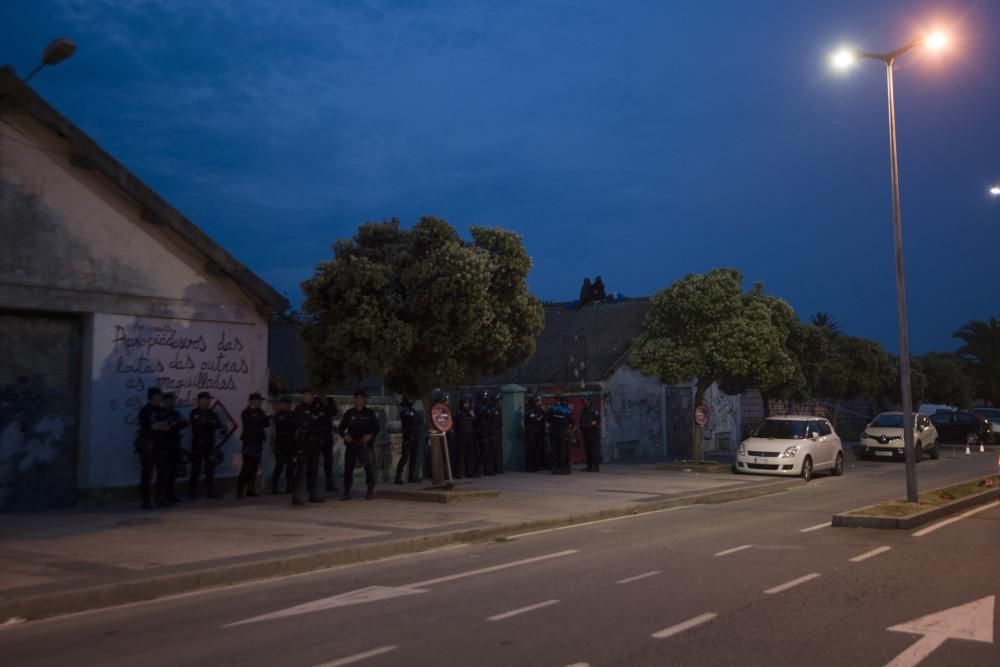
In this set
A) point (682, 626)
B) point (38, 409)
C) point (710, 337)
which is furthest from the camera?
point (710, 337)

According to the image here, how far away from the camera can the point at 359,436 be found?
16094 mm

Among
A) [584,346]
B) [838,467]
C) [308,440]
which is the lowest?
[838,467]

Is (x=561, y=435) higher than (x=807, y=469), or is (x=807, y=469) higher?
(x=561, y=435)

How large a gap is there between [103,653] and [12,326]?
924cm

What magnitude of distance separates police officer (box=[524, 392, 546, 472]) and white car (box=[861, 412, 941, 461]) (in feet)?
42.3

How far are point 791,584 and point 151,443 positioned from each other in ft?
32.3

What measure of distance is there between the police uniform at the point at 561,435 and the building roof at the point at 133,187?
27.9ft

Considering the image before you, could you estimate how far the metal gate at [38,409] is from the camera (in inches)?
552

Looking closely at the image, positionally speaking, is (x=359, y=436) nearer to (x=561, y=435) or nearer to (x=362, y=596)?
(x=362, y=596)

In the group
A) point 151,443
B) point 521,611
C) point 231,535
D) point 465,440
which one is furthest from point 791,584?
point 465,440

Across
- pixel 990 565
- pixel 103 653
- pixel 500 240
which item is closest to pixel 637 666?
pixel 103 653

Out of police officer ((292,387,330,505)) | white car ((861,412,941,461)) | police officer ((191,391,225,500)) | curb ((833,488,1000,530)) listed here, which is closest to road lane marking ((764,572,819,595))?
curb ((833,488,1000,530))

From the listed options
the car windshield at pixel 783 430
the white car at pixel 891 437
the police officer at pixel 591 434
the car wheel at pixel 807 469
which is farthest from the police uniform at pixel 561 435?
the white car at pixel 891 437

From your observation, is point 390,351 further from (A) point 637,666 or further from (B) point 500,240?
(A) point 637,666
